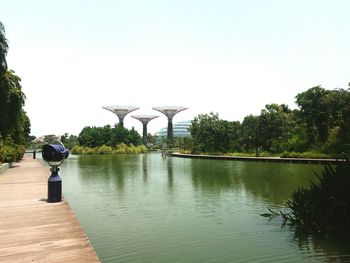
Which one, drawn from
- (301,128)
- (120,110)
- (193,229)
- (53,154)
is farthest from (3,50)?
(120,110)

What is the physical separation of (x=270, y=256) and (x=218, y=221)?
3892 mm

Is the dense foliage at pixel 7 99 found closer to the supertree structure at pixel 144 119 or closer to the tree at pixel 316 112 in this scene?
the tree at pixel 316 112

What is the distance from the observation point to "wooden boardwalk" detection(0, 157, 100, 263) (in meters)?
7.09

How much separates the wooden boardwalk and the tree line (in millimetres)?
41775

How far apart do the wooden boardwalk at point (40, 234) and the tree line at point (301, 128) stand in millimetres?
41775

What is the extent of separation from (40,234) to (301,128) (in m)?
58.2

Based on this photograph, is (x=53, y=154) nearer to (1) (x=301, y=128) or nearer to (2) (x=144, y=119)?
(1) (x=301, y=128)

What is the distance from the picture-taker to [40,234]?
28.6 feet

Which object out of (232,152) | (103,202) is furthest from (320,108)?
(103,202)

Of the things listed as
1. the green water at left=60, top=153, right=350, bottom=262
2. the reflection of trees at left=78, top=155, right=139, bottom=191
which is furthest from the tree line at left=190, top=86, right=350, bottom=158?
the green water at left=60, top=153, right=350, bottom=262

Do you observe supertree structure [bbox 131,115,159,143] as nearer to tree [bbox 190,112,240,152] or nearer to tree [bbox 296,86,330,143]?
tree [bbox 190,112,240,152]

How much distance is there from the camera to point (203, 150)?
78.4 meters

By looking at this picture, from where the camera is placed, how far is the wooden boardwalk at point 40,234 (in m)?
7.09

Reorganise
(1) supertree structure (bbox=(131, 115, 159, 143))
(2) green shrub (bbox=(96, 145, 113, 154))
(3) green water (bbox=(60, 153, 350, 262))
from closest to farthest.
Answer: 1. (3) green water (bbox=(60, 153, 350, 262))
2. (2) green shrub (bbox=(96, 145, 113, 154))
3. (1) supertree structure (bbox=(131, 115, 159, 143))
